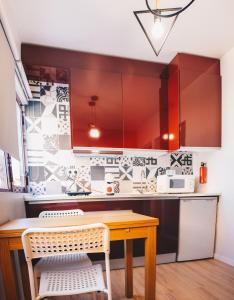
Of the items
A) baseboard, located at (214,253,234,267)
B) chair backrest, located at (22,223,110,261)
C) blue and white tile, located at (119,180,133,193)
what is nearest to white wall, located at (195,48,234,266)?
baseboard, located at (214,253,234,267)

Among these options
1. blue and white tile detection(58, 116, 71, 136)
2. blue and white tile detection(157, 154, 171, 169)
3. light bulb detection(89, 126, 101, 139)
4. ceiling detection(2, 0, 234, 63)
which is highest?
ceiling detection(2, 0, 234, 63)

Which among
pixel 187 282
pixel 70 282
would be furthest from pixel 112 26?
pixel 187 282

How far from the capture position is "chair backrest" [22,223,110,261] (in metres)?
0.95

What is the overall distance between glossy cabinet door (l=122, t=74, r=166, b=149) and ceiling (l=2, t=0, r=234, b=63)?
0.37 metres

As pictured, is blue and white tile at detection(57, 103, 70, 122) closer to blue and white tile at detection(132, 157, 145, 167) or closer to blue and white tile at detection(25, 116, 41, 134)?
blue and white tile at detection(25, 116, 41, 134)

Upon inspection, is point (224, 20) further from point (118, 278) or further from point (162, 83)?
point (118, 278)

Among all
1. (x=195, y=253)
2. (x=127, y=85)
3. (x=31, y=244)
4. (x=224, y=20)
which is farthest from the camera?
(x=127, y=85)

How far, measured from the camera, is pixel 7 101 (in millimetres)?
1513

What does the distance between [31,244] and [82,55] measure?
231 centimetres

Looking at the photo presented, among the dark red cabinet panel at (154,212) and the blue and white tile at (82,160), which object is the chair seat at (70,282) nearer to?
the dark red cabinet panel at (154,212)

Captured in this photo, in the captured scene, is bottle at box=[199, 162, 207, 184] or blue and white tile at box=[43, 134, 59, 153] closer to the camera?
blue and white tile at box=[43, 134, 59, 153]

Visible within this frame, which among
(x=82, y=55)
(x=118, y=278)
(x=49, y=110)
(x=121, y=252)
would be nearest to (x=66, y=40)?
(x=82, y=55)

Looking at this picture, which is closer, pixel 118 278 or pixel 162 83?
pixel 118 278

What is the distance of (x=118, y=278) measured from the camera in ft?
6.54
